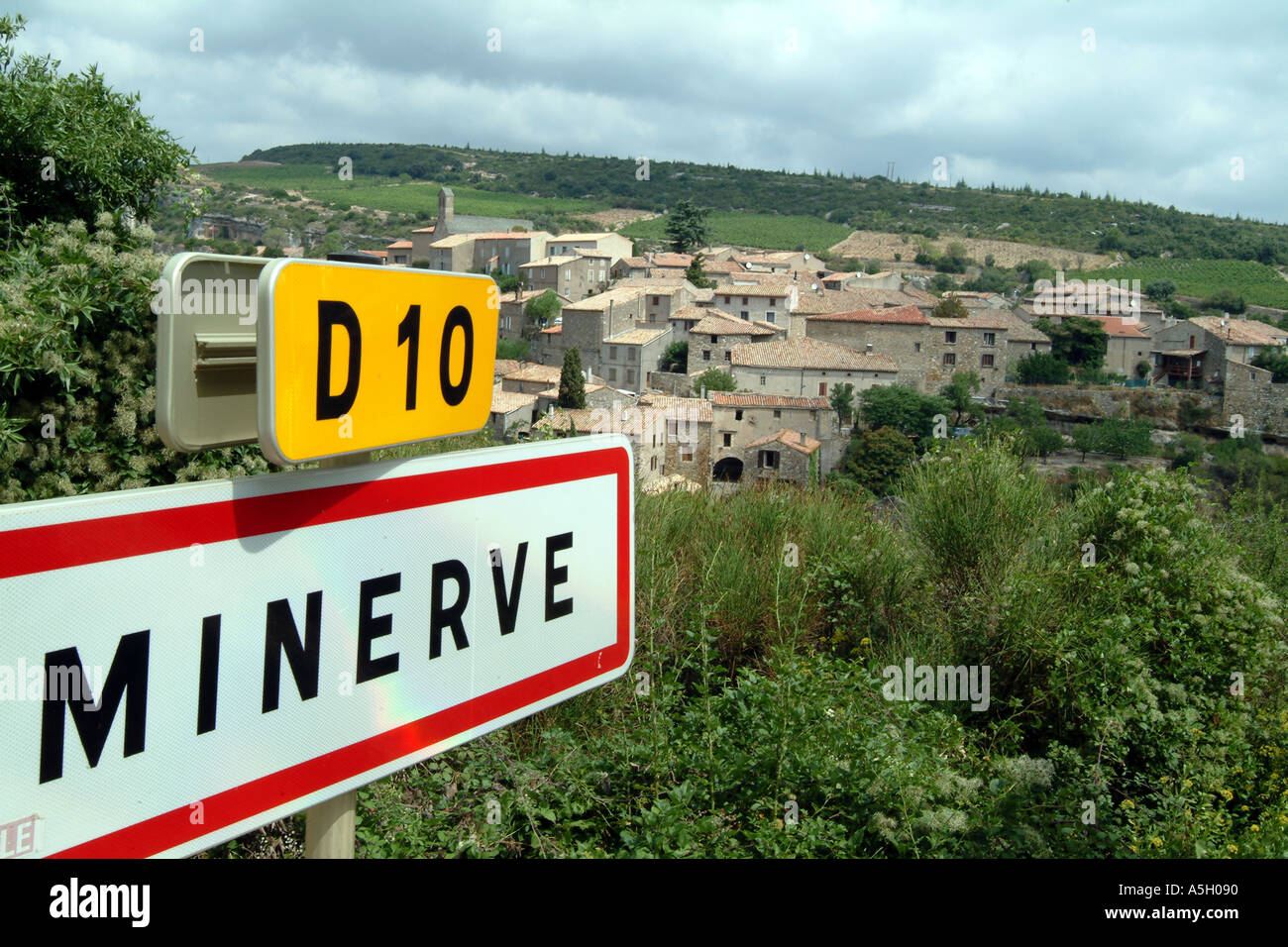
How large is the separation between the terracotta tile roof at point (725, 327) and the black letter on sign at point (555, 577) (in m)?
51.5

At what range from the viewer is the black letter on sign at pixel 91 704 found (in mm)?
825

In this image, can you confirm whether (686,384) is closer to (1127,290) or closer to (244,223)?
(244,223)

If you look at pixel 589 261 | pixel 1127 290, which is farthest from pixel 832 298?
pixel 1127 290

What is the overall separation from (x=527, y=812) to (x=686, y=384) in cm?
4860

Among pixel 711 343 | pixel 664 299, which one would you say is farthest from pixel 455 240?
pixel 711 343

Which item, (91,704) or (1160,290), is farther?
(1160,290)

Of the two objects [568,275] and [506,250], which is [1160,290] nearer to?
[568,275]

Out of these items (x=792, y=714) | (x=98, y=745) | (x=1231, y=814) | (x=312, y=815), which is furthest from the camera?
(x=1231, y=814)

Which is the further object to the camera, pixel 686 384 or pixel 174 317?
pixel 686 384

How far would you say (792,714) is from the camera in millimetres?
2617

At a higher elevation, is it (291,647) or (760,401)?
(291,647)

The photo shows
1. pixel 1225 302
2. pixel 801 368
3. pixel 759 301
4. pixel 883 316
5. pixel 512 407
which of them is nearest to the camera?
pixel 512 407

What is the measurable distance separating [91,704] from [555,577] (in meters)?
0.62

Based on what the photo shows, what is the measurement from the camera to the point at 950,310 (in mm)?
62219
